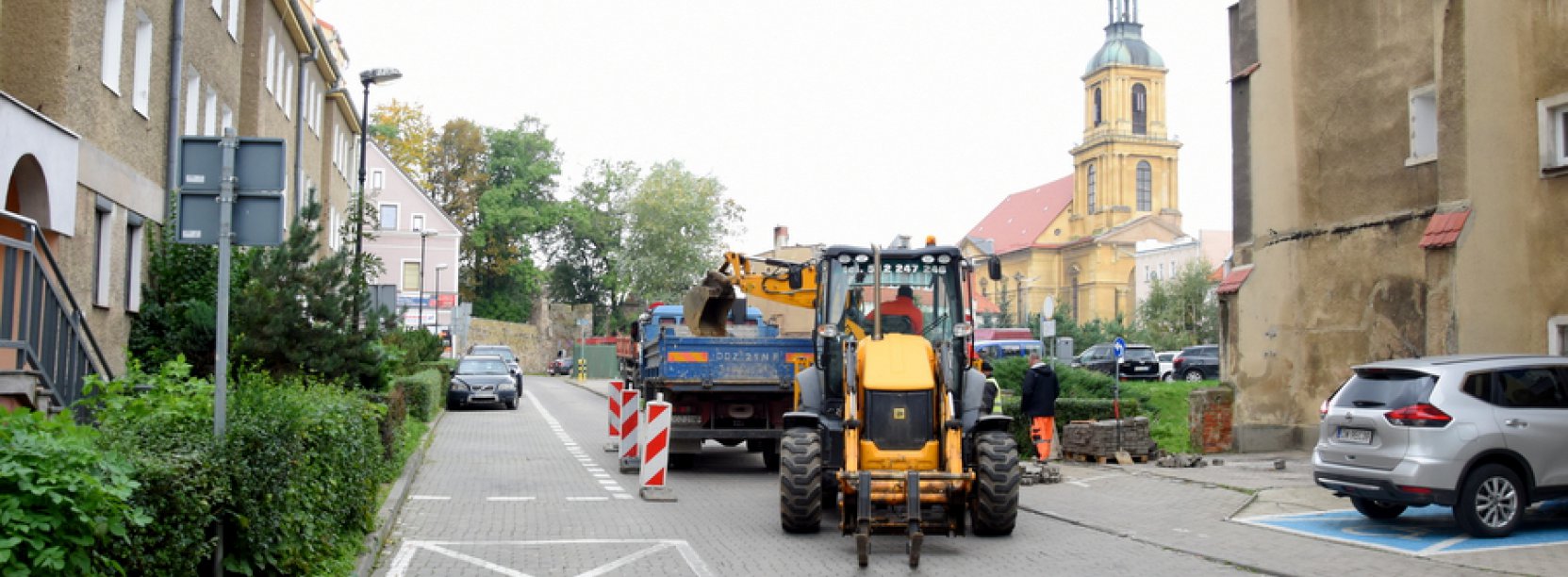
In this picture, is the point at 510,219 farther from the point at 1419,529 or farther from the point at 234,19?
the point at 1419,529

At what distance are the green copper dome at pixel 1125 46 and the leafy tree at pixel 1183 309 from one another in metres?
37.7

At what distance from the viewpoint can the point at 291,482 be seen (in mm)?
7734

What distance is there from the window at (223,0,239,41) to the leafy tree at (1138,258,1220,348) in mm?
56952

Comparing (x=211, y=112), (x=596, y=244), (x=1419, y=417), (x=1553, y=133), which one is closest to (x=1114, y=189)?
(x=596, y=244)

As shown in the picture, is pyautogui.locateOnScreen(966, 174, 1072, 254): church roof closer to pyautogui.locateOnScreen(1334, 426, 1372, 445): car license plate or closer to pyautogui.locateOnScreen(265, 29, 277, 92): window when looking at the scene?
pyautogui.locateOnScreen(265, 29, 277, 92): window

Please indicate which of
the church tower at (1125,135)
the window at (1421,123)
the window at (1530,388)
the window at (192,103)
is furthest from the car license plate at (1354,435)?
the church tower at (1125,135)

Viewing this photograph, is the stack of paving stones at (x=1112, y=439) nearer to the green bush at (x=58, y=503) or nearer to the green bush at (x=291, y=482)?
the green bush at (x=291, y=482)

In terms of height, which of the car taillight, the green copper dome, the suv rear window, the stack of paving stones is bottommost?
the stack of paving stones

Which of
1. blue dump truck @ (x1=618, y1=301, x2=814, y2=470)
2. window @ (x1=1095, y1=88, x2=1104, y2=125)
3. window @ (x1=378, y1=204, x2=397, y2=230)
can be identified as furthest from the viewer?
window @ (x1=1095, y1=88, x2=1104, y2=125)

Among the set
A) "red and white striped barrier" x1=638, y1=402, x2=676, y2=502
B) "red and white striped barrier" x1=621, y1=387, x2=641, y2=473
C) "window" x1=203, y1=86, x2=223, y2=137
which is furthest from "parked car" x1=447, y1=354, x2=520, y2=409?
"red and white striped barrier" x1=638, y1=402, x2=676, y2=502

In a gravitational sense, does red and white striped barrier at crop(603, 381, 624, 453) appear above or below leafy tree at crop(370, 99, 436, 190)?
below

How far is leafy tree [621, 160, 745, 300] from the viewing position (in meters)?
73.1

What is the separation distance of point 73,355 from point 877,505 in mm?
7761

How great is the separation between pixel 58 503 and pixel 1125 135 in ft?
376
